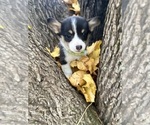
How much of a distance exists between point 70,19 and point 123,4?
3.38 ft

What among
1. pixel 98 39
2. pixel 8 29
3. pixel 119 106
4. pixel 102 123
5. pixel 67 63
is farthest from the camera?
pixel 98 39

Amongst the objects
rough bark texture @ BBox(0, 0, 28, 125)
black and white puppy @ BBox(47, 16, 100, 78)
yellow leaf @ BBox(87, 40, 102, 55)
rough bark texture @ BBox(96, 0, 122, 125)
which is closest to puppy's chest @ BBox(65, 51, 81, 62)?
black and white puppy @ BBox(47, 16, 100, 78)

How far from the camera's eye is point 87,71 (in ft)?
10.5

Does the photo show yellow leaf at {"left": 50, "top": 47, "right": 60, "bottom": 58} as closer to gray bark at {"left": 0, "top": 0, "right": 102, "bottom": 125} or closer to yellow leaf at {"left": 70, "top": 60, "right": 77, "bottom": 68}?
gray bark at {"left": 0, "top": 0, "right": 102, "bottom": 125}

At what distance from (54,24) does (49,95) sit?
1.04 meters

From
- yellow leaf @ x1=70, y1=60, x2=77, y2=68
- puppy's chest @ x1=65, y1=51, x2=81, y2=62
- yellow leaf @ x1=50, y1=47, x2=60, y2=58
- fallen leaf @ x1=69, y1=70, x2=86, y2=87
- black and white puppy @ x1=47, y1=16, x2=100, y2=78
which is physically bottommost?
yellow leaf @ x1=70, y1=60, x2=77, y2=68

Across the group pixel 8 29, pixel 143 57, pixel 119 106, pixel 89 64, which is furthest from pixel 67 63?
pixel 143 57

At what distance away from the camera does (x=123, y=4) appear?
Result: 256 centimetres

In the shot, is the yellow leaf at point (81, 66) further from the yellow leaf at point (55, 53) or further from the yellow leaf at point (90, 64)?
the yellow leaf at point (55, 53)

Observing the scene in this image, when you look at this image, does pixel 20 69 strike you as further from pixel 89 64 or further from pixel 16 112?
pixel 89 64

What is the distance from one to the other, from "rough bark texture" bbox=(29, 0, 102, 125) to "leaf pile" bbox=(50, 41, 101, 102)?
2.3 inches

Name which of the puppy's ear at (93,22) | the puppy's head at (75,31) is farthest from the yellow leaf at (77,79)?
the puppy's ear at (93,22)

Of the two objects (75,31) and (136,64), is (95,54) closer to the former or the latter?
(75,31)

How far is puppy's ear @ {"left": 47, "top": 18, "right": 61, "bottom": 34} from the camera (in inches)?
139
